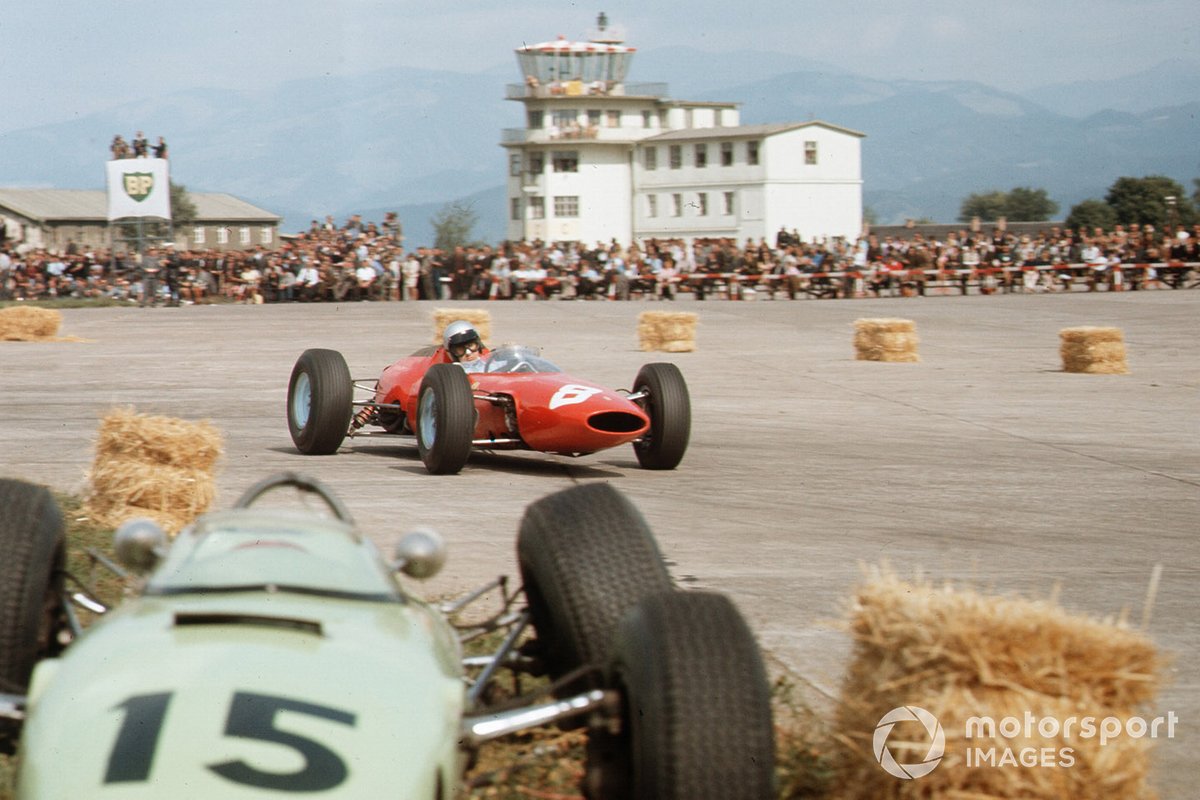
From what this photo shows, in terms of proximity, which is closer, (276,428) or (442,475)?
(442,475)

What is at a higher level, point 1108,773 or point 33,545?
point 33,545

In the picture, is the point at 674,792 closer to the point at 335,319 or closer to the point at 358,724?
the point at 358,724

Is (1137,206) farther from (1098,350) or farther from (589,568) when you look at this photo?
(589,568)

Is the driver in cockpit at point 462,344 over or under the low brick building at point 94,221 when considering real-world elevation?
under

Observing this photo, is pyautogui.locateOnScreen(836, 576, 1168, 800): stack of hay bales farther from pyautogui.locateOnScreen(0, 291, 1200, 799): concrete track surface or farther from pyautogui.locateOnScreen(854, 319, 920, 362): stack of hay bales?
pyautogui.locateOnScreen(854, 319, 920, 362): stack of hay bales

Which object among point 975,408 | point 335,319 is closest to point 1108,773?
point 975,408

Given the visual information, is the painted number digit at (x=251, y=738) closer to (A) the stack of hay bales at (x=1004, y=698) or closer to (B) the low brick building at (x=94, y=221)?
(A) the stack of hay bales at (x=1004, y=698)

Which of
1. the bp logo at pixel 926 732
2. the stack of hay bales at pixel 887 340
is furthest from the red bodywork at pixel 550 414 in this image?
the stack of hay bales at pixel 887 340

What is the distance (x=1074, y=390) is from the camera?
19500mm

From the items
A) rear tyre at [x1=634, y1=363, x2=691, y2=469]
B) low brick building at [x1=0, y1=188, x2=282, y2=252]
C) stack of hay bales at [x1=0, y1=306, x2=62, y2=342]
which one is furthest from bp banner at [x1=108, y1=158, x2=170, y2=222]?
low brick building at [x1=0, y1=188, x2=282, y2=252]

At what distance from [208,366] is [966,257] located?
26649 millimetres

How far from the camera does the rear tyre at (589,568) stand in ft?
16.4

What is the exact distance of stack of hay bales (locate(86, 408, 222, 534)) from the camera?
8.80 metres

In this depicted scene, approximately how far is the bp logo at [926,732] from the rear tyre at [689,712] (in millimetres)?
328
